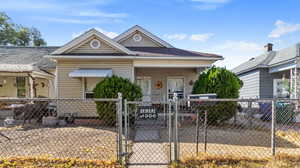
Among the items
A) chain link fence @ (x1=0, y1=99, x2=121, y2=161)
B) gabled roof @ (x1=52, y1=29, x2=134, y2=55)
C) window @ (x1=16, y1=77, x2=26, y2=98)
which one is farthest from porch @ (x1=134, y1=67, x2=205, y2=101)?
window @ (x1=16, y1=77, x2=26, y2=98)

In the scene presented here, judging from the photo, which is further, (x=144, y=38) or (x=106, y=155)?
(x=144, y=38)

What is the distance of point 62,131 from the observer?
689 centimetres

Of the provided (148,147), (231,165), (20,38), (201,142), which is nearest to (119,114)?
(148,147)

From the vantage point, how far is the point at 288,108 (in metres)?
8.96

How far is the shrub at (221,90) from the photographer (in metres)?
7.75

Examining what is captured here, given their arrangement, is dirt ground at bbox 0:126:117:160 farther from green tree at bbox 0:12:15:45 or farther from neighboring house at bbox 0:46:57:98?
green tree at bbox 0:12:15:45

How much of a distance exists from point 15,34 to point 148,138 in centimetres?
3857

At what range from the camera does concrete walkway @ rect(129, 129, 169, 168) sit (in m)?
3.72

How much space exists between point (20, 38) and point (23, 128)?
34.9 metres

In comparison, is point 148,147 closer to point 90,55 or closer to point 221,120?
point 221,120

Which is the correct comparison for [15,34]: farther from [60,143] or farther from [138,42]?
[60,143]

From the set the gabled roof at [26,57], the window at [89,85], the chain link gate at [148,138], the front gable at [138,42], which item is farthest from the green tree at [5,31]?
the chain link gate at [148,138]

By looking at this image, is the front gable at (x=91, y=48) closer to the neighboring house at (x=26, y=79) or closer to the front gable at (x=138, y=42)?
the front gable at (x=138, y=42)

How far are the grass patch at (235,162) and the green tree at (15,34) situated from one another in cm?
3965
